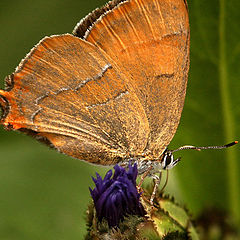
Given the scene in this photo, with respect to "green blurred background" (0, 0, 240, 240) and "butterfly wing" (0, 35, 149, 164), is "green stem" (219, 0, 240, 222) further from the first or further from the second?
"butterfly wing" (0, 35, 149, 164)

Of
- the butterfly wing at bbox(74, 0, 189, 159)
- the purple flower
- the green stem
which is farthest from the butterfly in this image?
the green stem

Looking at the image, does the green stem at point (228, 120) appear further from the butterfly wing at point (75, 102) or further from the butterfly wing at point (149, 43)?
the butterfly wing at point (75, 102)

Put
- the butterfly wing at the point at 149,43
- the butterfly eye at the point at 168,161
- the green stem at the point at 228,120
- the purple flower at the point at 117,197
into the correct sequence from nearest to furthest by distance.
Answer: the purple flower at the point at 117,197 → the butterfly wing at the point at 149,43 → the butterfly eye at the point at 168,161 → the green stem at the point at 228,120

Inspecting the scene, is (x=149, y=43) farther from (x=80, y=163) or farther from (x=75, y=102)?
(x=80, y=163)

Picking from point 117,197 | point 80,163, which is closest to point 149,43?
point 117,197

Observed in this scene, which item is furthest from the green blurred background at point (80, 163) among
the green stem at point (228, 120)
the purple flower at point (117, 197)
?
the purple flower at point (117, 197)
